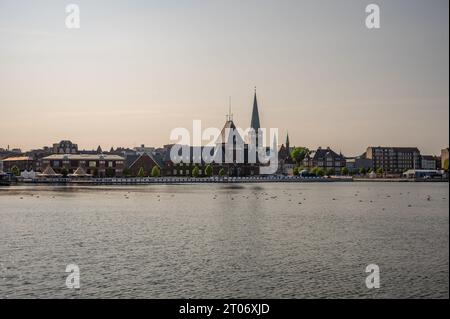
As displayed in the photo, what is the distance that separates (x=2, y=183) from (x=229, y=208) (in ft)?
285

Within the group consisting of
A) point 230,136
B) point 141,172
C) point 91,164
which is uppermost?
point 230,136

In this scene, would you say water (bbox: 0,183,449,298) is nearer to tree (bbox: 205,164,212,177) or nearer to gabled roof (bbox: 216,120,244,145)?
tree (bbox: 205,164,212,177)

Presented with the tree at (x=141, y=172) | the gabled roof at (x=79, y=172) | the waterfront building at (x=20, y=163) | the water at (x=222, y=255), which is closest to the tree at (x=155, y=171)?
the tree at (x=141, y=172)

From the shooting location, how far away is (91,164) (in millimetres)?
160375

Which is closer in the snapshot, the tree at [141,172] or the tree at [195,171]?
the tree at [141,172]

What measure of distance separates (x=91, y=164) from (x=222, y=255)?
136 meters

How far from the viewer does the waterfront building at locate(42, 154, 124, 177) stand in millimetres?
159500

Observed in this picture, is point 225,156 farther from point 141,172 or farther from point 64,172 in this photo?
point 64,172

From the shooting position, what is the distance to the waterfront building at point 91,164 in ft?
523

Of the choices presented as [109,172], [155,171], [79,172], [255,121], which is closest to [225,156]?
[255,121]

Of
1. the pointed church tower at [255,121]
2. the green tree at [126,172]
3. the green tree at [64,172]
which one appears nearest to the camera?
the green tree at [64,172]

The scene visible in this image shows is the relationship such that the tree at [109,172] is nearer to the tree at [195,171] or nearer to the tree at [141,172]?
the tree at [141,172]

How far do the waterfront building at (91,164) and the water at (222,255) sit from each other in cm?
10819
